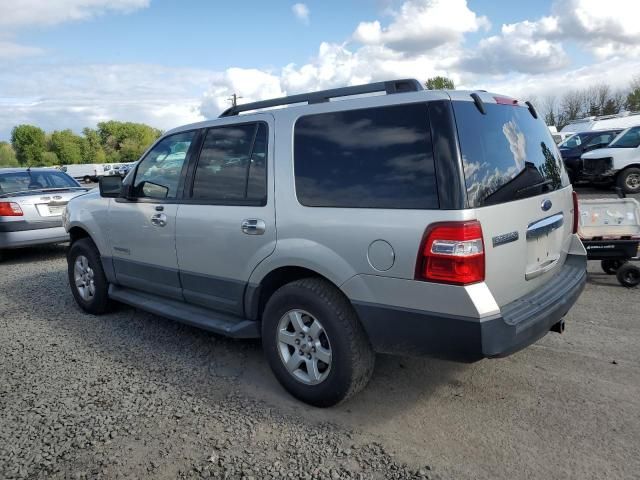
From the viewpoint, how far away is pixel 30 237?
8.22m

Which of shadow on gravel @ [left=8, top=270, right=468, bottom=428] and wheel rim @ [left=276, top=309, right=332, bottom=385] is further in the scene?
shadow on gravel @ [left=8, top=270, right=468, bottom=428]

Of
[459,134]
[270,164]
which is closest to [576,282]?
[459,134]

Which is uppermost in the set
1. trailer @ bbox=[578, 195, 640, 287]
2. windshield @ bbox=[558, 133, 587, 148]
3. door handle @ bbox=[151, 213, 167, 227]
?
door handle @ bbox=[151, 213, 167, 227]

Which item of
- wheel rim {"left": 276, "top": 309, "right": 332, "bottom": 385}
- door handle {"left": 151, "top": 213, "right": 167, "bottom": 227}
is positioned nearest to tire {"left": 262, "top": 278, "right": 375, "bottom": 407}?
wheel rim {"left": 276, "top": 309, "right": 332, "bottom": 385}

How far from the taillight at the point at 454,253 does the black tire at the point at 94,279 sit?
3683 millimetres

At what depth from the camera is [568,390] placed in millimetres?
3406

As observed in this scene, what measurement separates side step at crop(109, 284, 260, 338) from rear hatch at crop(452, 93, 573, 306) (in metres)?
1.75

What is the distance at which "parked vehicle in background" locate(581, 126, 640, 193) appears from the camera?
1376 cm

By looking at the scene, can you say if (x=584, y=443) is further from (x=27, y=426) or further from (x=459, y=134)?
(x=27, y=426)

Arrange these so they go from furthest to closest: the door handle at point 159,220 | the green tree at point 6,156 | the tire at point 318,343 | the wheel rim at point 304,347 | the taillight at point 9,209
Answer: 1. the green tree at point 6,156
2. the taillight at point 9,209
3. the door handle at point 159,220
4. the wheel rim at point 304,347
5. the tire at point 318,343

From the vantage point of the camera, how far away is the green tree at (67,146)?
313 ft

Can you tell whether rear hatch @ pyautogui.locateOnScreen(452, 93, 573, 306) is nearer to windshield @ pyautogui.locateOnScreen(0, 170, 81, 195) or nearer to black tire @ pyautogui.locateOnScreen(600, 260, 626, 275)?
black tire @ pyautogui.locateOnScreen(600, 260, 626, 275)

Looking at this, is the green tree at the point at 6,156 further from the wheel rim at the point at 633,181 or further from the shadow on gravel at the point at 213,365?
the shadow on gravel at the point at 213,365

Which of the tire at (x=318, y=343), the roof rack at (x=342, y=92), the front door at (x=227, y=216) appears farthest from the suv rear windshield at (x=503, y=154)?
the front door at (x=227, y=216)
